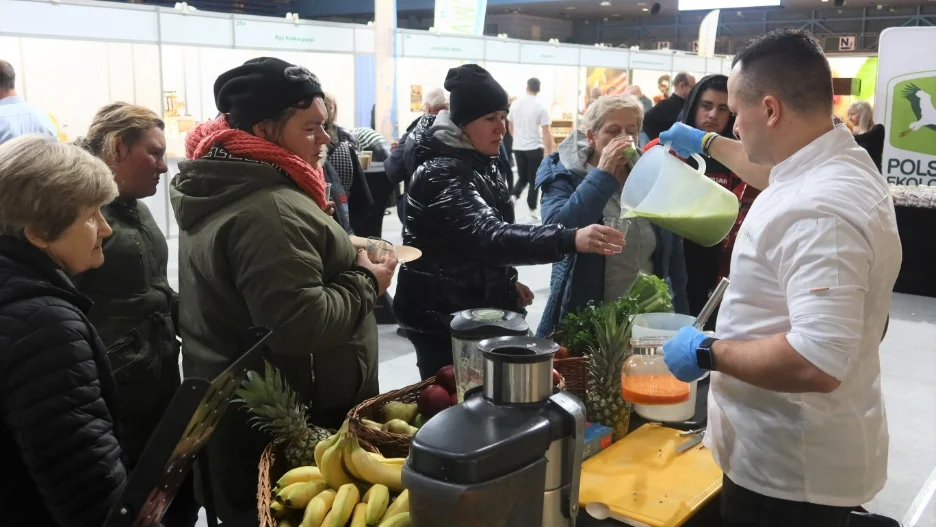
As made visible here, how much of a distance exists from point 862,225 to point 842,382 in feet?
0.97

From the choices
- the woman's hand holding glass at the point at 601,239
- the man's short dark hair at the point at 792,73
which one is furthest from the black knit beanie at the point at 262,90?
the man's short dark hair at the point at 792,73

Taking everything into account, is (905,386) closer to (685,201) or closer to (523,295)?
(523,295)

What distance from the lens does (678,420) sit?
200 centimetres

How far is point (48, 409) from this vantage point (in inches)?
49.8

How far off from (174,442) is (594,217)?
167cm

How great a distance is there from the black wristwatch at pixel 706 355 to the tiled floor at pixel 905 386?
2008 mm

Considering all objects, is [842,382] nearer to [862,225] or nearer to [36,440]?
[862,225]

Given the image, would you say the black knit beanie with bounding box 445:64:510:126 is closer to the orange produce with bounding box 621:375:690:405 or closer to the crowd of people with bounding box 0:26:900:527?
the crowd of people with bounding box 0:26:900:527

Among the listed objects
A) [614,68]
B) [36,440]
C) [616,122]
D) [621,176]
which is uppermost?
[614,68]

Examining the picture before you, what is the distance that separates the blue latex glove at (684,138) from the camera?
2.22 meters

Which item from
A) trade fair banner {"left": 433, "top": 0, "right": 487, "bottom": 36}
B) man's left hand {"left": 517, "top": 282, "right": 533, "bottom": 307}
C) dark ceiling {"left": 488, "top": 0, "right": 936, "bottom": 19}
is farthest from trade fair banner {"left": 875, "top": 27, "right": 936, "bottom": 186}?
dark ceiling {"left": 488, "top": 0, "right": 936, "bottom": 19}

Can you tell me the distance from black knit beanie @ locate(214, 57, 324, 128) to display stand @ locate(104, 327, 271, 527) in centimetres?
71

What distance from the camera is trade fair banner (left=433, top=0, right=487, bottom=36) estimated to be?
993 cm

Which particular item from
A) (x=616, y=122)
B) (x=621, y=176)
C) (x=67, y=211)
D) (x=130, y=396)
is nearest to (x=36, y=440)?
(x=67, y=211)
